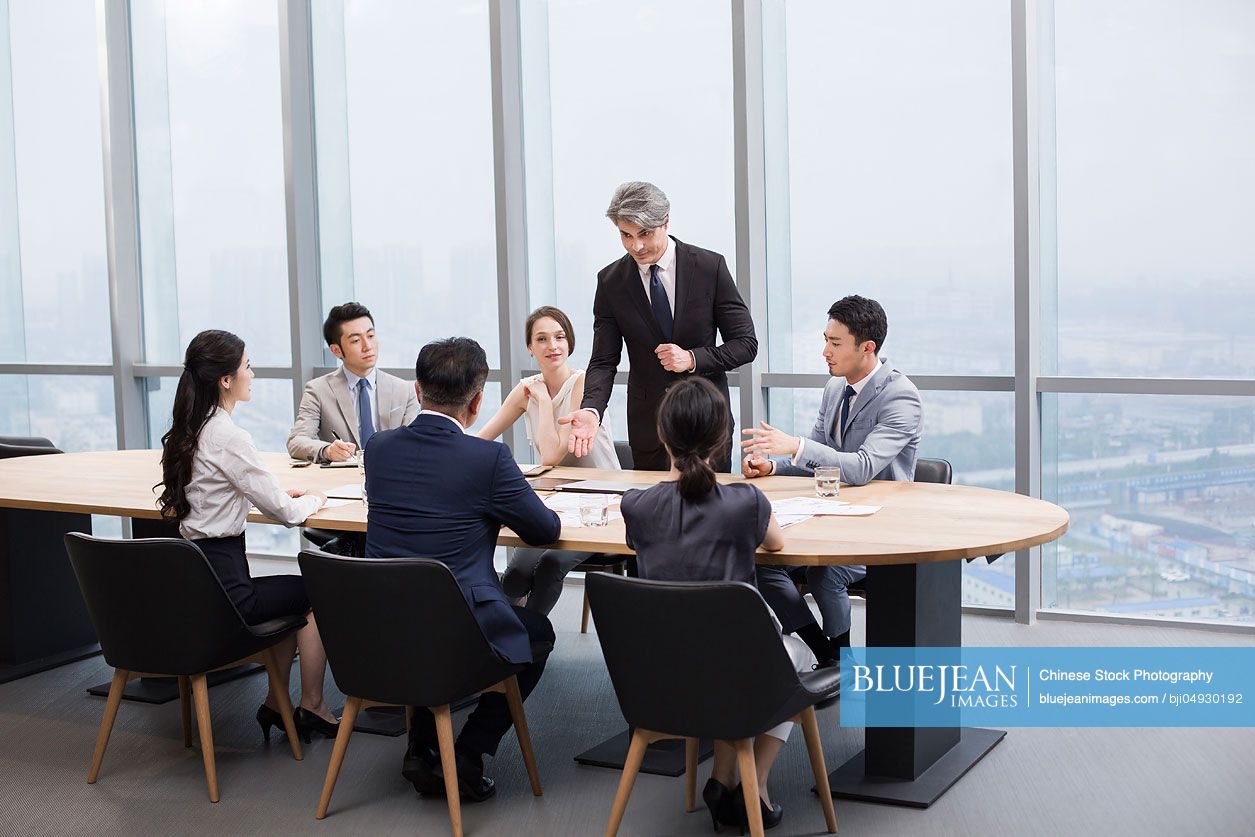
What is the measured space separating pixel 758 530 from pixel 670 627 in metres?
0.35

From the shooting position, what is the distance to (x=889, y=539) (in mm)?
3184

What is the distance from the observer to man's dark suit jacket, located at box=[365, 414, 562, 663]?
328 cm

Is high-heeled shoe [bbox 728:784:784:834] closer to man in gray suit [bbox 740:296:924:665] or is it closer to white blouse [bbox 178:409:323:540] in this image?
man in gray suit [bbox 740:296:924:665]

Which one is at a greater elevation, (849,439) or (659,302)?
(659,302)

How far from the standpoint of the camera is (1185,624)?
5164mm

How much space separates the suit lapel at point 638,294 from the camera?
15.6ft

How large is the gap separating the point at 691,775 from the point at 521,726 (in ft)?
1.67

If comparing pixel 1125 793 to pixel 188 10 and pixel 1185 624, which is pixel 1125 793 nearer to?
pixel 1185 624

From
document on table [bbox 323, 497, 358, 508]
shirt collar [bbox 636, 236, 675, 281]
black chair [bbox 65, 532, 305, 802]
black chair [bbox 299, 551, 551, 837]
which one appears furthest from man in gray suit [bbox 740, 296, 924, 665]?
black chair [bbox 65, 532, 305, 802]

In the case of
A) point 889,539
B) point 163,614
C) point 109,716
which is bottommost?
point 109,716

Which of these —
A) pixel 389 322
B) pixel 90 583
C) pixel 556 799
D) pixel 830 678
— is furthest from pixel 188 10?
pixel 830 678

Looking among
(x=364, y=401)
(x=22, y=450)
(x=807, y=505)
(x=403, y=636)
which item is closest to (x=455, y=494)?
(x=403, y=636)

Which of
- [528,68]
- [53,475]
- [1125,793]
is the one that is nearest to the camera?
[1125,793]

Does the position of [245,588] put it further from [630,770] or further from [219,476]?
[630,770]
